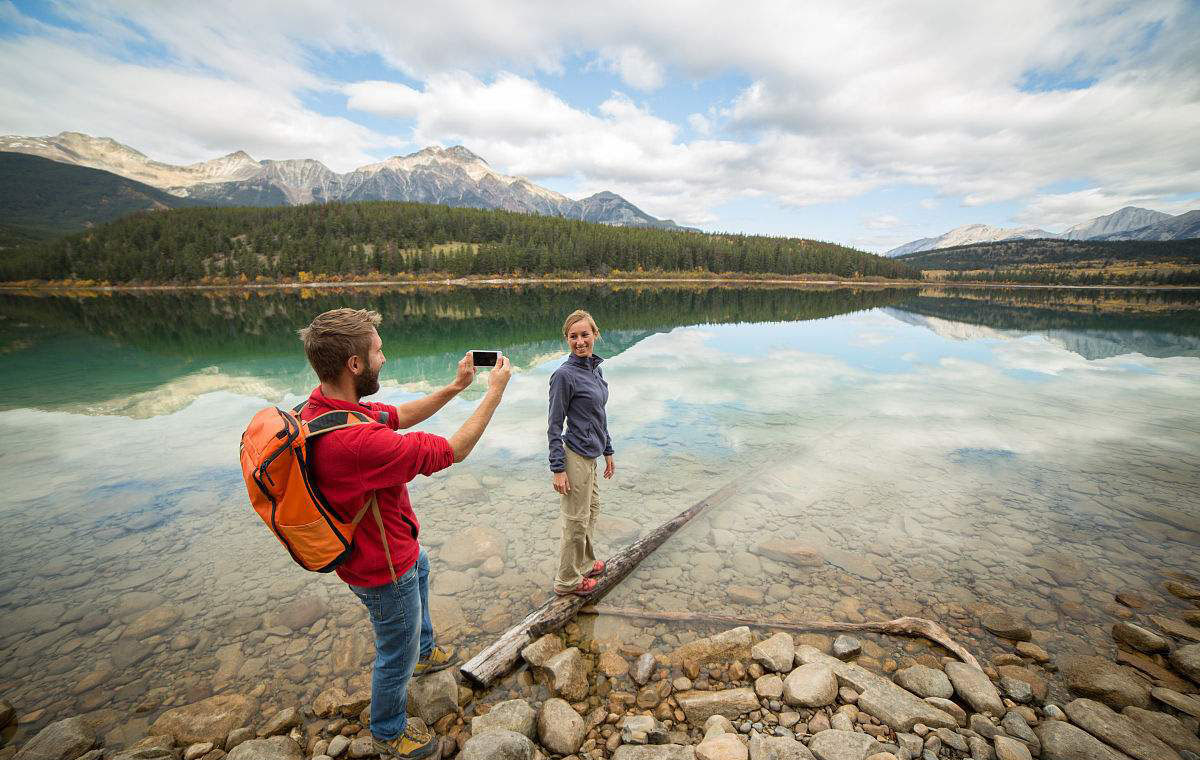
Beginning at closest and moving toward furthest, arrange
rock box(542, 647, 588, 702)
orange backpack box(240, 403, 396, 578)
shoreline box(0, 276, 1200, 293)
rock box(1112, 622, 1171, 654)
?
1. orange backpack box(240, 403, 396, 578)
2. rock box(542, 647, 588, 702)
3. rock box(1112, 622, 1171, 654)
4. shoreline box(0, 276, 1200, 293)

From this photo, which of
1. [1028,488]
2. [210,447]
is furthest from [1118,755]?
[210,447]

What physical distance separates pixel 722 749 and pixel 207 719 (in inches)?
195

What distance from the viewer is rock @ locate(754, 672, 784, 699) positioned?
15.4ft

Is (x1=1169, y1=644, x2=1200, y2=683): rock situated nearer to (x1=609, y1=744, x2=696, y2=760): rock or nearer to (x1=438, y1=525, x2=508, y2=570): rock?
(x1=609, y1=744, x2=696, y2=760): rock

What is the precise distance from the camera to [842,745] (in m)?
3.98

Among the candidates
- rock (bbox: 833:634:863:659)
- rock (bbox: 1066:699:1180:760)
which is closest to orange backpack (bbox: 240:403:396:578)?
rock (bbox: 833:634:863:659)

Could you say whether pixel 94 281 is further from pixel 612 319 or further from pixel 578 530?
pixel 578 530

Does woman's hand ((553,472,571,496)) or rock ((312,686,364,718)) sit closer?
rock ((312,686,364,718))

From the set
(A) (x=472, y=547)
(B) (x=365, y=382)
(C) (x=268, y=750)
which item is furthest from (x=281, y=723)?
(B) (x=365, y=382)

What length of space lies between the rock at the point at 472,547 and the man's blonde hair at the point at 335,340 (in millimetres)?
5129

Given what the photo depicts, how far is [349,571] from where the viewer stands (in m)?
3.47

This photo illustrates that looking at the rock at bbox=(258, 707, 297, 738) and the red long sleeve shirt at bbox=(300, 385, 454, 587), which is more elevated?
the red long sleeve shirt at bbox=(300, 385, 454, 587)

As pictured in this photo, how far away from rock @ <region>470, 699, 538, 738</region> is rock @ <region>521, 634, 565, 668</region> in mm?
685

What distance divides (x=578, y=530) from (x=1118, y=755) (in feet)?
17.0
